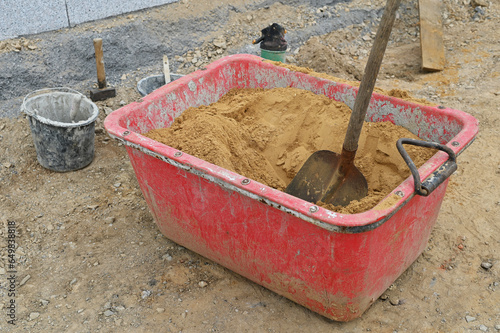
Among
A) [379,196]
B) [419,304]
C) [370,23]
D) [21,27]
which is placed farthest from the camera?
[370,23]

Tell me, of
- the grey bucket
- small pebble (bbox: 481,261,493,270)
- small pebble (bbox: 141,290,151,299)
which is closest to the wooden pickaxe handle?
the grey bucket

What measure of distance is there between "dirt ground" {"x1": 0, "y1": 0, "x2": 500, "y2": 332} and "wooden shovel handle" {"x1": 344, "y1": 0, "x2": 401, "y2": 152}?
0.95m

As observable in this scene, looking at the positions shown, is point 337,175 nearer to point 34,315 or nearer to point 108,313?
point 108,313

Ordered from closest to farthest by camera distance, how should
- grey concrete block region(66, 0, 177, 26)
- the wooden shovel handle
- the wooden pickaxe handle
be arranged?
the wooden shovel handle < the wooden pickaxe handle < grey concrete block region(66, 0, 177, 26)

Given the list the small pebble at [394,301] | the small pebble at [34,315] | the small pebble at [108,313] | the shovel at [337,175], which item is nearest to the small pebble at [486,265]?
the small pebble at [394,301]

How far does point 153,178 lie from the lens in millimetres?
2557

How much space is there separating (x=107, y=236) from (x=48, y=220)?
0.45m

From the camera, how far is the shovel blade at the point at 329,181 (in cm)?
243

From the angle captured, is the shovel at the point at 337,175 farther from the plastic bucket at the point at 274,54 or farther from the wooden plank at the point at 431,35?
the wooden plank at the point at 431,35

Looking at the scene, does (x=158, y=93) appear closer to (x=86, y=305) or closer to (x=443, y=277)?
(x=86, y=305)

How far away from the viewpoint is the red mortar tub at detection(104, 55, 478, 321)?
6.57 ft

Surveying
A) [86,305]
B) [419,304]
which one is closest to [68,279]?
[86,305]

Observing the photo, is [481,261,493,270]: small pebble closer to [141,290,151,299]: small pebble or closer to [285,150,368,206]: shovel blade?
[285,150,368,206]: shovel blade

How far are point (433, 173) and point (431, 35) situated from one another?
381 cm
